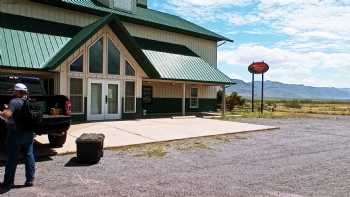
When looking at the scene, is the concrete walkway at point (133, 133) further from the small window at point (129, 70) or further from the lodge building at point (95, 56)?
the small window at point (129, 70)

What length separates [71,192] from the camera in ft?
24.5

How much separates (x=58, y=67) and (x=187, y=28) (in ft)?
50.0

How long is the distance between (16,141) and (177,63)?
20.6 metres

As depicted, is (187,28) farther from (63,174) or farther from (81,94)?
(63,174)

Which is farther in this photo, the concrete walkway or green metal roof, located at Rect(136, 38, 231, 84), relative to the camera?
green metal roof, located at Rect(136, 38, 231, 84)

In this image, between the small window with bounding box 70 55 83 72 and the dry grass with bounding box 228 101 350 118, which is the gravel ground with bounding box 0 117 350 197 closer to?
the small window with bounding box 70 55 83 72

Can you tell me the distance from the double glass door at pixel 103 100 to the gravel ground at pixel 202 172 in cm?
800

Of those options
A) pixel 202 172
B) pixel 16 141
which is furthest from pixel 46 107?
pixel 202 172

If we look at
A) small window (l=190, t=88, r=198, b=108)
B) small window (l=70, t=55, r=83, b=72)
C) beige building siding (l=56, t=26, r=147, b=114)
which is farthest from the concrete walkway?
small window (l=190, t=88, r=198, b=108)

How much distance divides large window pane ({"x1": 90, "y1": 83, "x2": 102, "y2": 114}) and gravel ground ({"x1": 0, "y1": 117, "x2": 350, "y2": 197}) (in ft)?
26.5

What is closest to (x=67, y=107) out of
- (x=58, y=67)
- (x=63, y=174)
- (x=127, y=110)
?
(x=63, y=174)

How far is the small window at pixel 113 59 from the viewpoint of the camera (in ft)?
71.2

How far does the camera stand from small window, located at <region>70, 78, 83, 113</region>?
20.2 meters

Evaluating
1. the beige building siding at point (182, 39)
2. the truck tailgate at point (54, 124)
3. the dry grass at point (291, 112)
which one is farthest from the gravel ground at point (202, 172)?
the dry grass at point (291, 112)
